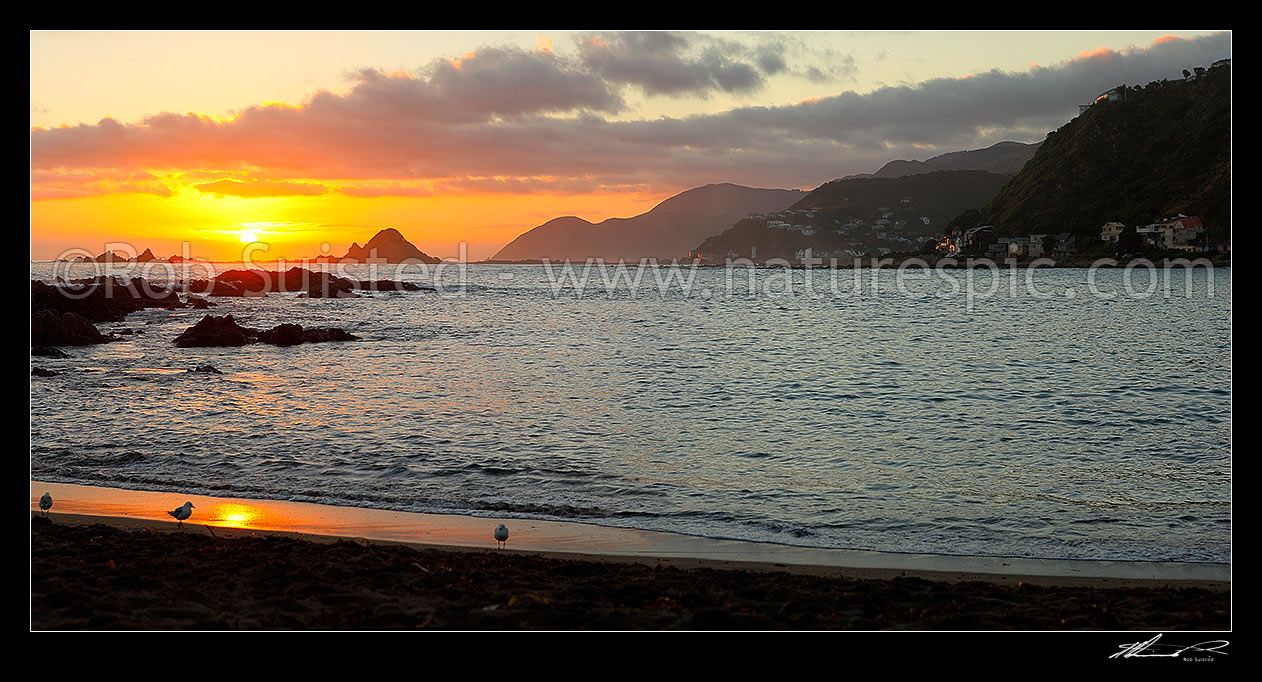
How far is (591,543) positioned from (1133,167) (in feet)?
345

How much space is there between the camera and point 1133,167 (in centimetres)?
9319

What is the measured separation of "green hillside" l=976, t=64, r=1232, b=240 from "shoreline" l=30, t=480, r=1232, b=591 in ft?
281

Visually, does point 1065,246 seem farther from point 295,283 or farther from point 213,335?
point 213,335

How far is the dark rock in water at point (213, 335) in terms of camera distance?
28.6 m

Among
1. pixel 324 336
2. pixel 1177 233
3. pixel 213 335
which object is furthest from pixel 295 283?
pixel 1177 233

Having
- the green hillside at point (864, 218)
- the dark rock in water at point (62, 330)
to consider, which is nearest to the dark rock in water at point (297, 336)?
the dark rock in water at point (62, 330)

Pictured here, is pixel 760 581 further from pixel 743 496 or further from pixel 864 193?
pixel 864 193

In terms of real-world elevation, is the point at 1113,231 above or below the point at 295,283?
above

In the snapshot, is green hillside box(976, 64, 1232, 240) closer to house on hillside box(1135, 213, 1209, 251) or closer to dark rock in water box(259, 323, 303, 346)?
house on hillside box(1135, 213, 1209, 251)

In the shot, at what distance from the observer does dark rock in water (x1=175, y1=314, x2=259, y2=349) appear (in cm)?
Result: 2856

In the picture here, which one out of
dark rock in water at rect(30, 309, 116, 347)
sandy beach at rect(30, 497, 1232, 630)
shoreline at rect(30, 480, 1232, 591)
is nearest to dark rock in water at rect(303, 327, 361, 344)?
dark rock in water at rect(30, 309, 116, 347)

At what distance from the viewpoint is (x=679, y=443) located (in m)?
14.1
